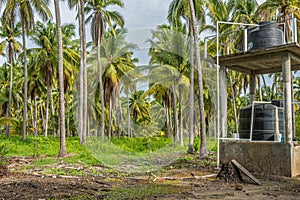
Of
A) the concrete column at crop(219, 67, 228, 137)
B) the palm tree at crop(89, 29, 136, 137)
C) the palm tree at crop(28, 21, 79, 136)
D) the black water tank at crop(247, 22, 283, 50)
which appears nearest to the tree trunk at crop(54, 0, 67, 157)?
the concrete column at crop(219, 67, 228, 137)

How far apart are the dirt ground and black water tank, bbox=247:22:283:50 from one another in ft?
15.5

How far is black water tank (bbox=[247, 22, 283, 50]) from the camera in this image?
12156 mm

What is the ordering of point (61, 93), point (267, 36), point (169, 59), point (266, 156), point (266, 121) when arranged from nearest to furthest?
1. point (266, 156)
2. point (267, 36)
3. point (266, 121)
4. point (61, 93)
5. point (169, 59)

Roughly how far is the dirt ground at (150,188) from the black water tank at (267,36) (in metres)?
4.71

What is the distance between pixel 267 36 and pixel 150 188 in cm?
689

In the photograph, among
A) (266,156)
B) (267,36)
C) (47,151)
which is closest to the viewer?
(266,156)

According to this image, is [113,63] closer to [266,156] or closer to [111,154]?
[111,154]

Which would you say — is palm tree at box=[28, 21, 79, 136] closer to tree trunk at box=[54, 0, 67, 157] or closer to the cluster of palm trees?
the cluster of palm trees

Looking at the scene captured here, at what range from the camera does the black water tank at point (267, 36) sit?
39.9ft

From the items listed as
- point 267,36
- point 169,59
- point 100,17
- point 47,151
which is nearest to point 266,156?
point 267,36

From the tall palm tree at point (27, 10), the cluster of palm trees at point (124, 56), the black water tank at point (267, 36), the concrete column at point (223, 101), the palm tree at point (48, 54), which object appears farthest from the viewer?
the palm tree at point (48, 54)

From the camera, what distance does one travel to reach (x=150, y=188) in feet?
31.5

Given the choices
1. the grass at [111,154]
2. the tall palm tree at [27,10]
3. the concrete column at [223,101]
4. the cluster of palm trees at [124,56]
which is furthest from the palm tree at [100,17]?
the concrete column at [223,101]

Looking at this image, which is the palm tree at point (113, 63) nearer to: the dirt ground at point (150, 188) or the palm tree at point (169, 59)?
the palm tree at point (169, 59)
